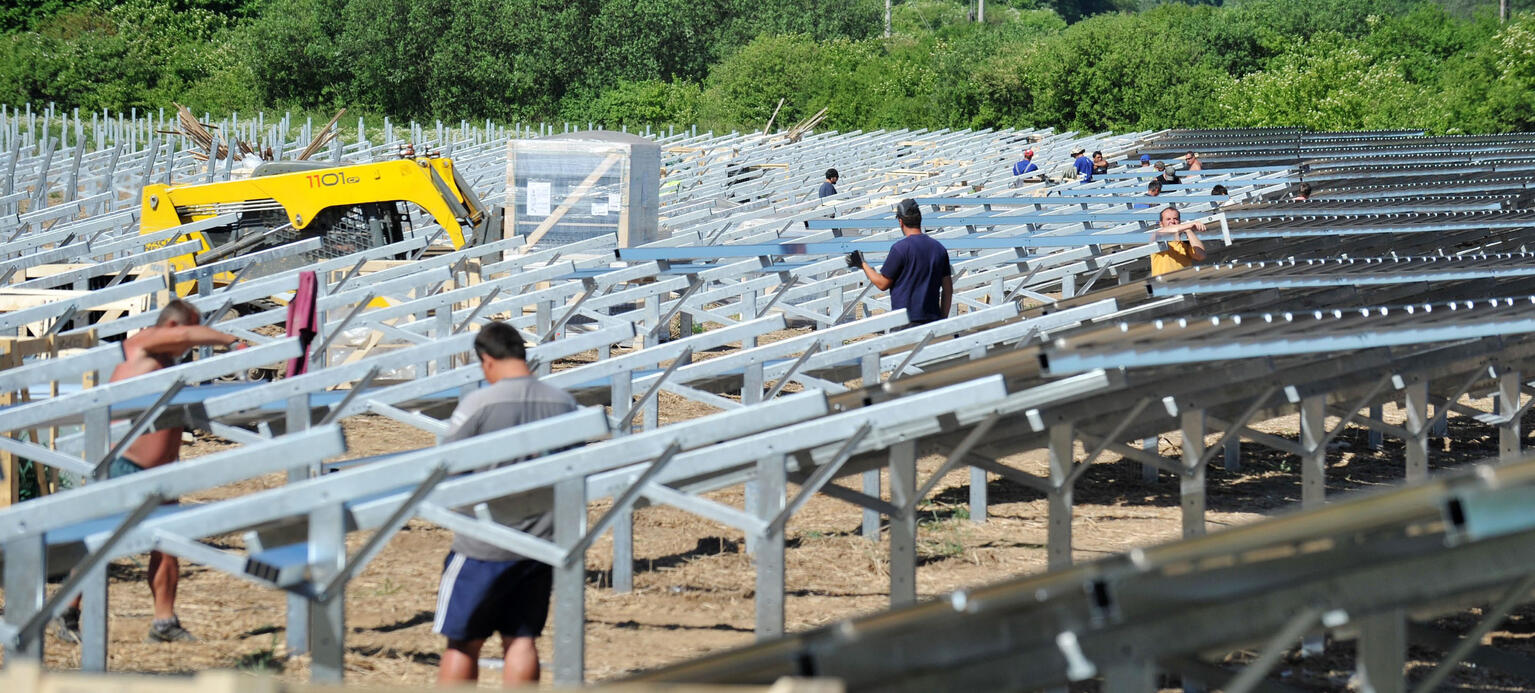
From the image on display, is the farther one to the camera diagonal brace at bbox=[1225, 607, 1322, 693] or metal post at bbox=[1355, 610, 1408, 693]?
metal post at bbox=[1355, 610, 1408, 693]

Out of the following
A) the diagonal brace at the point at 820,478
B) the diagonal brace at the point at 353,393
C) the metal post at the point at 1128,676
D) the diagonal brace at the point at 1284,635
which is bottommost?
the diagonal brace at the point at 353,393

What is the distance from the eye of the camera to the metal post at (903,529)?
6.56 metres

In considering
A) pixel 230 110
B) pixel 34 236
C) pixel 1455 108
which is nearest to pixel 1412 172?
pixel 34 236

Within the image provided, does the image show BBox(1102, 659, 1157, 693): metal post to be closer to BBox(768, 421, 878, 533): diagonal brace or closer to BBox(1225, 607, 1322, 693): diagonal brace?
BBox(1225, 607, 1322, 693): diagonal brace

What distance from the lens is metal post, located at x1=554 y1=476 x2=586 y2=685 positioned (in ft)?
17.9

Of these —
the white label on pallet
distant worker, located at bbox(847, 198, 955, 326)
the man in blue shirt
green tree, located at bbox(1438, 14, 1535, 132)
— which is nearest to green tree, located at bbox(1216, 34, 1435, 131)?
green tree, located at bbox(1438, 14, 1535, 132)

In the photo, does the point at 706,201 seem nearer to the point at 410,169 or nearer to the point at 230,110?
the point at 410,169

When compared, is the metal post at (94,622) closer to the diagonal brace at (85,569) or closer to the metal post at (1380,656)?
the diagonal brace at (85,569)

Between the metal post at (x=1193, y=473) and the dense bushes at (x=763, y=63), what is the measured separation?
36321 mm

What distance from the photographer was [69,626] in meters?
7.77

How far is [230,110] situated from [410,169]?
1329 inches

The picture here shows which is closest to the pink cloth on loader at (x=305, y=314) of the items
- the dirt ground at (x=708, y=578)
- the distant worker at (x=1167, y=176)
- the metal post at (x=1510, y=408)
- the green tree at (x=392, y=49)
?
the dirt ground at (x=708, y=578)

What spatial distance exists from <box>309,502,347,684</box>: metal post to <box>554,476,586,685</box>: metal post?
27.1 inches

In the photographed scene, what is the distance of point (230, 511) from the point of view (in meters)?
4.96
